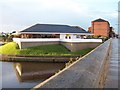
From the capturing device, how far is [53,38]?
54.8 meters

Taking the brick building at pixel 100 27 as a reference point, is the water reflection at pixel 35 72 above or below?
below

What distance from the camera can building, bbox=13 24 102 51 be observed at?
156 feet

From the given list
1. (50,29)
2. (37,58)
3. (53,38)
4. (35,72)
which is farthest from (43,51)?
(50,29)

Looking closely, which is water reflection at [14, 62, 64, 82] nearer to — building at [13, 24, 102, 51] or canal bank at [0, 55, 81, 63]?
canal bank at [0, 55, 81, 63]

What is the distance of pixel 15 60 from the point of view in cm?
4222

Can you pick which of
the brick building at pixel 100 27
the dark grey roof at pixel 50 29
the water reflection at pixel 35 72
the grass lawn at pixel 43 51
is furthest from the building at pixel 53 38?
the brick building at pixel 100 27

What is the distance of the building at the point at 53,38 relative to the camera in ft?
156

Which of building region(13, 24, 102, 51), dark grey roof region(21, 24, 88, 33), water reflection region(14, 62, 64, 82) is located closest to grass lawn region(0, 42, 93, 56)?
building region(13, 24, 102, 51)

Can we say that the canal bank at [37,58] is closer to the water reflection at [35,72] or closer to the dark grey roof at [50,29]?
the water reflection at [35,72]

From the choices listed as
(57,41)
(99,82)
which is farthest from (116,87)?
(57,41)

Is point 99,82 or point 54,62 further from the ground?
point 99,82

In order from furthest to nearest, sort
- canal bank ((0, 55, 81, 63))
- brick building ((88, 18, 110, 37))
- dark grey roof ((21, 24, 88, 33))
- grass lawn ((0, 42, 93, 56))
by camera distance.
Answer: brick building ((88, 18, 110, 37)) < dark grey roof ((21, 24, 88, 33)) < grass lawn ((0, 42, 93, 56)) < canal bank ((0, 55, 81, 63))

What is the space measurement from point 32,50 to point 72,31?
77.5 ft

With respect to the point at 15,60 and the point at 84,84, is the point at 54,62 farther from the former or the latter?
the point at 84,84
